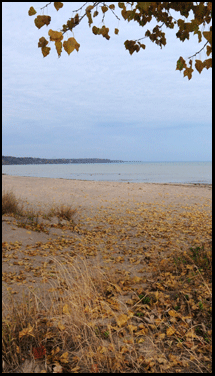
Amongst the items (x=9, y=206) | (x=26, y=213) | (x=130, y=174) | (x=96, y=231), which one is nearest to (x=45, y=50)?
(x=96, y=231)

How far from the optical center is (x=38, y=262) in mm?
5883

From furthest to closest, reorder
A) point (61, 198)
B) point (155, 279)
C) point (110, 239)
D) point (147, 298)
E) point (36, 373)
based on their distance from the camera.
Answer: point (61, 198)
point (110, 239)
point (155, 279)
point (147, 298)
point (36, 373)

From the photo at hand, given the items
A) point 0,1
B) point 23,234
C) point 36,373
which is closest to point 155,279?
point 36,373

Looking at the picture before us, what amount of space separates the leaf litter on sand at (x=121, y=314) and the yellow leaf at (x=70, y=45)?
7.72 ft

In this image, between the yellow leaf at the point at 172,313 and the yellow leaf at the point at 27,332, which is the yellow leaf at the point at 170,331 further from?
the yellow leaf at the point at 27,332

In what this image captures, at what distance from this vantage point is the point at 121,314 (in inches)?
137

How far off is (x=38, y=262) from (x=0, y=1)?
4.43 m

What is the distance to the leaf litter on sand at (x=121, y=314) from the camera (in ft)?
9.03

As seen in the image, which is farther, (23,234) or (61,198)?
(61,198)

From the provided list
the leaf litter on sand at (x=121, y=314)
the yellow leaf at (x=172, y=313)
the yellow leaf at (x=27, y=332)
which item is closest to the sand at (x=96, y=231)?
the leaf litter on sand at (x=121, y=314)

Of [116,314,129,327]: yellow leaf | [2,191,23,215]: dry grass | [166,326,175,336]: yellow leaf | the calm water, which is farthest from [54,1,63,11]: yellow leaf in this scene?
the calm water

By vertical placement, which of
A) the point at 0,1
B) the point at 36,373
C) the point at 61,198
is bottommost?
the point at 36,373

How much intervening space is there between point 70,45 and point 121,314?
2954mm

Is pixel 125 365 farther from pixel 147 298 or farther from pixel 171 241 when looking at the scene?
pixel 171 241
